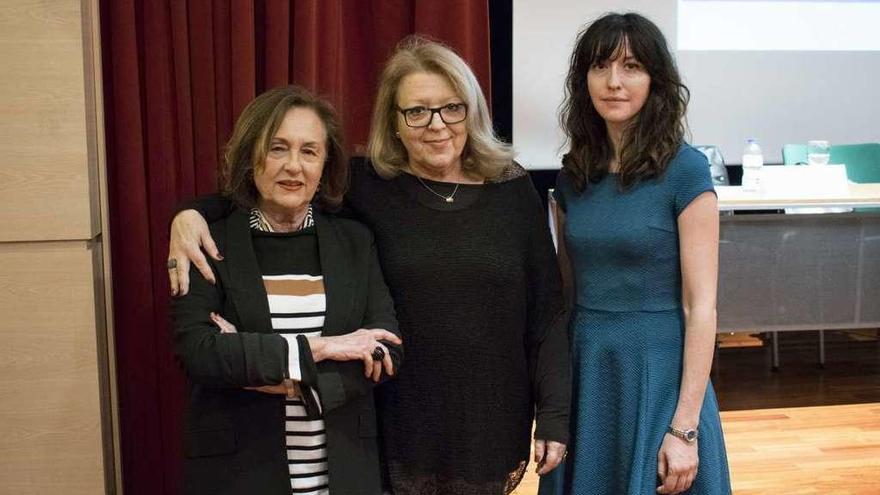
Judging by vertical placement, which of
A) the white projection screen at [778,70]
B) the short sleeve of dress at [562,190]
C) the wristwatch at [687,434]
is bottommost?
the wristwatch at [687,434]

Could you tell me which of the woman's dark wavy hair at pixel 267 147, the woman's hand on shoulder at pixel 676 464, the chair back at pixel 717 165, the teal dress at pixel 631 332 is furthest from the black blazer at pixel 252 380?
the chair back at pixel 717 165

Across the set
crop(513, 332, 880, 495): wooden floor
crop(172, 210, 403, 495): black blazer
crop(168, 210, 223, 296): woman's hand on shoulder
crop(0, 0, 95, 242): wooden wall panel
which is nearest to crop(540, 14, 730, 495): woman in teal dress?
crop(172, 210, 403, 495): black blazer

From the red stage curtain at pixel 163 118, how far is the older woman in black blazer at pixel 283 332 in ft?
2.28

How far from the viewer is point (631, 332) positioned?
1.78 meters

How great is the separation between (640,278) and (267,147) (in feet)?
2.66

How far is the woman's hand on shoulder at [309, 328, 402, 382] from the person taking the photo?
159cm

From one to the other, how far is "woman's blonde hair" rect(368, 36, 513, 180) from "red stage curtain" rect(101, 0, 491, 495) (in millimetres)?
624

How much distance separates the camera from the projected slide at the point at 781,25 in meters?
4.47

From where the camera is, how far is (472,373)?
1.78 m

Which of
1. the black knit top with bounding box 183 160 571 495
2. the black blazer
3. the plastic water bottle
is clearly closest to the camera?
the black blazer

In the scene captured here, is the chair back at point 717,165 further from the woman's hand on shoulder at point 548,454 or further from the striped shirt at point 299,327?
the striped shirt at point 299,327

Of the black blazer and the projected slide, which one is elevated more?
the projected slide

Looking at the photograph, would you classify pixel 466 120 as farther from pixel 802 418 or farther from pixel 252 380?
pixel 802 418

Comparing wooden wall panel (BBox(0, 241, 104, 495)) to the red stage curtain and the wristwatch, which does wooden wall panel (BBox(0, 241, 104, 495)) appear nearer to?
the red stage curtain
